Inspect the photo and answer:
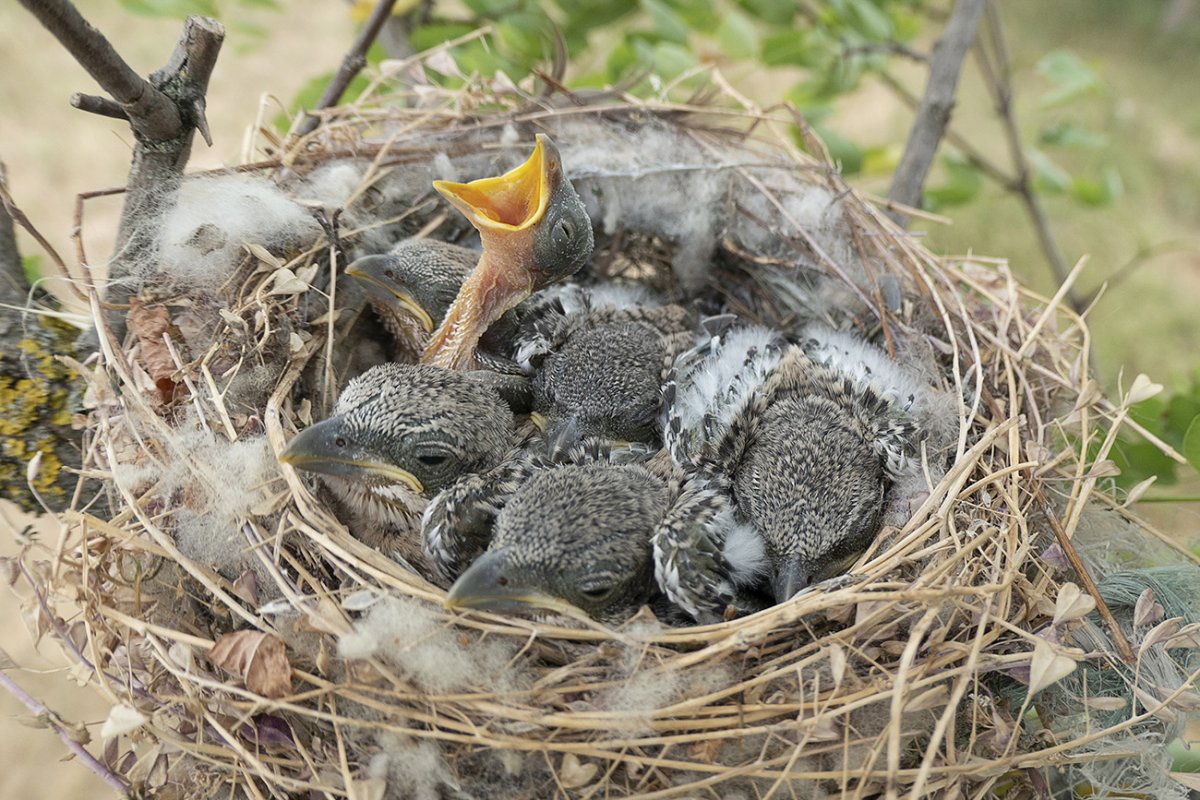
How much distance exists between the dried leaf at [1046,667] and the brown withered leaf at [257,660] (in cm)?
92

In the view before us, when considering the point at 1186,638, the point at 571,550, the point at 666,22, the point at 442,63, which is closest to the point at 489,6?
the point at 442,63

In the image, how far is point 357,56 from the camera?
67.6 inches

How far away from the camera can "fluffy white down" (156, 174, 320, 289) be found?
4.84 feet

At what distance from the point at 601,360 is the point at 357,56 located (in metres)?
0.77

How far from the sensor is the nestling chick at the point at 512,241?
5.36ft

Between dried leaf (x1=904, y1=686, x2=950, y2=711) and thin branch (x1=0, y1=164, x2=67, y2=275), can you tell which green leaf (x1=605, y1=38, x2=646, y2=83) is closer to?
thin branch (x1=0, y1=164, x2=67, y2=275)

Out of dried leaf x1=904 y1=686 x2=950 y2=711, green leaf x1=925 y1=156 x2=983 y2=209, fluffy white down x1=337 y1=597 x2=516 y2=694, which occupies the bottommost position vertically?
dried leaf x1=904 y1=686 x2=950 y2=711

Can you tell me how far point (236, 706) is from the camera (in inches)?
43.7

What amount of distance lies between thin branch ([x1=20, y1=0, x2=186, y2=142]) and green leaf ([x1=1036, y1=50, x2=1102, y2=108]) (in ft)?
6.22

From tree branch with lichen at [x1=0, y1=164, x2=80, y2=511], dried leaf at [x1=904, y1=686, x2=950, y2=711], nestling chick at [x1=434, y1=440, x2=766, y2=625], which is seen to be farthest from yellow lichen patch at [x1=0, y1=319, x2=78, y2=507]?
dried leaf at [x1=904, y1=686, x2=950, y2=711]

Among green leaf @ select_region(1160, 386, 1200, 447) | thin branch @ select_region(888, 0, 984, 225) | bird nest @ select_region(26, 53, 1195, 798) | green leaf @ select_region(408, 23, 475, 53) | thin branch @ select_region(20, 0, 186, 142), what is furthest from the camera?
green leaf @ select_region(408, 23, 475, 53)

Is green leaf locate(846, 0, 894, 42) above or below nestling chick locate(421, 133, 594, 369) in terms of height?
above

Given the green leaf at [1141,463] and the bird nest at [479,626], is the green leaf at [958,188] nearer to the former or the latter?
the bird nest at [479,626]

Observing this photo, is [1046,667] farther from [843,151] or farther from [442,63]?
[442,63]
